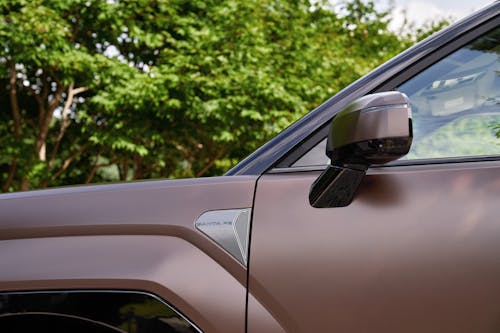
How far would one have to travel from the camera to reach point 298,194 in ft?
5.70

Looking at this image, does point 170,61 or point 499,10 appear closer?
point 499,10

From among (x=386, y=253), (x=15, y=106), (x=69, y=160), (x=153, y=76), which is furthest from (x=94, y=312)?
(x=69, y=160)

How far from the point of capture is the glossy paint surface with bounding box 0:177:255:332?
1682 millimetres

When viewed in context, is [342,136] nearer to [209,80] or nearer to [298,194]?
[298,194]

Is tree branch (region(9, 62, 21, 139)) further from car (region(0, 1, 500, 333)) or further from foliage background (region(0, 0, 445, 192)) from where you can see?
car (region(0, 1, 500, 333))

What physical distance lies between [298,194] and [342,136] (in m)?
0.20

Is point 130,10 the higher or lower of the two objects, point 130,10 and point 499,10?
the higher

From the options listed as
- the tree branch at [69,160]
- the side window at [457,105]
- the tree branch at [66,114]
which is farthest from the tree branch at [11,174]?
the side window at [457,105]

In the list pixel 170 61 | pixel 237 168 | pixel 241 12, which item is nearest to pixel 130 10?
pixel 170 61

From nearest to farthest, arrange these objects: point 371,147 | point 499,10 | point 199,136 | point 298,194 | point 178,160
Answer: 1. point 371,147
2. point 298,194
3. point 499,10
4. point 199,136
5. point 178,160

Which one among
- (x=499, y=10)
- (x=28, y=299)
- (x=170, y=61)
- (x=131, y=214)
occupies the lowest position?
(x=28, y=299)

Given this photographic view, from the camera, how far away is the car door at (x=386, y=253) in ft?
5.30

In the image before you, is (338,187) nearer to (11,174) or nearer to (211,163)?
(11,174)

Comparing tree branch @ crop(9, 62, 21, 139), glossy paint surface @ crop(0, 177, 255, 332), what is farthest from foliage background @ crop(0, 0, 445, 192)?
Answer: glossy paint surface @ crop(0, 177, 255, 332)
